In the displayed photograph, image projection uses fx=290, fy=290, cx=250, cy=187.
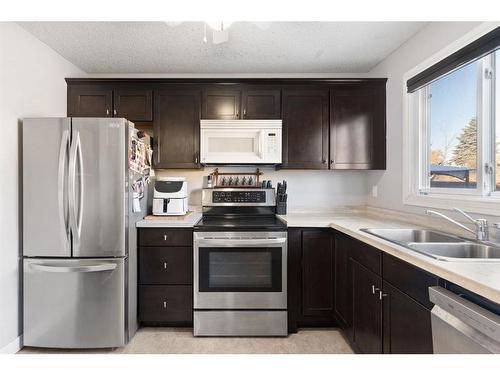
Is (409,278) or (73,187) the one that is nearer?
(409,278)

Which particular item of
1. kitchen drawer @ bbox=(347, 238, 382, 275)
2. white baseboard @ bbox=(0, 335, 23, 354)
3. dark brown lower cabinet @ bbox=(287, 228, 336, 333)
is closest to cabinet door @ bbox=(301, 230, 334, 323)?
dark brown lower cabinet @ bbox=(287, 228, 336, 333)

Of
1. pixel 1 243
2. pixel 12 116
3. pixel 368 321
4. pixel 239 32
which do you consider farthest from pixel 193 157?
pixel 368 321

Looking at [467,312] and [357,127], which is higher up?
[357,127]

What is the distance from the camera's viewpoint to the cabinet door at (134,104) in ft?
9.01

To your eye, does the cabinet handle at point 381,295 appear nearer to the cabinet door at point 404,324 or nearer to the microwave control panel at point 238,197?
the cabinet door at point 404,324

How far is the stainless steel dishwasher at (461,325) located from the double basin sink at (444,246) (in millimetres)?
212

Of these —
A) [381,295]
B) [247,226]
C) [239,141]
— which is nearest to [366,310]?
[381,295]

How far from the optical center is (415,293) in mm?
1323

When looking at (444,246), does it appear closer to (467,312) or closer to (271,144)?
(467,312)

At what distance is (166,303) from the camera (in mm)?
2389

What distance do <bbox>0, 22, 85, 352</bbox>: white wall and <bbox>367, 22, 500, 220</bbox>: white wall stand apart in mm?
2968

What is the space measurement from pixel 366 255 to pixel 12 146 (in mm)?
2519

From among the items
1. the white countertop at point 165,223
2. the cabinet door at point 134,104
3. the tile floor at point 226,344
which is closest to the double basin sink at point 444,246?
the tile floor at point 226,344
